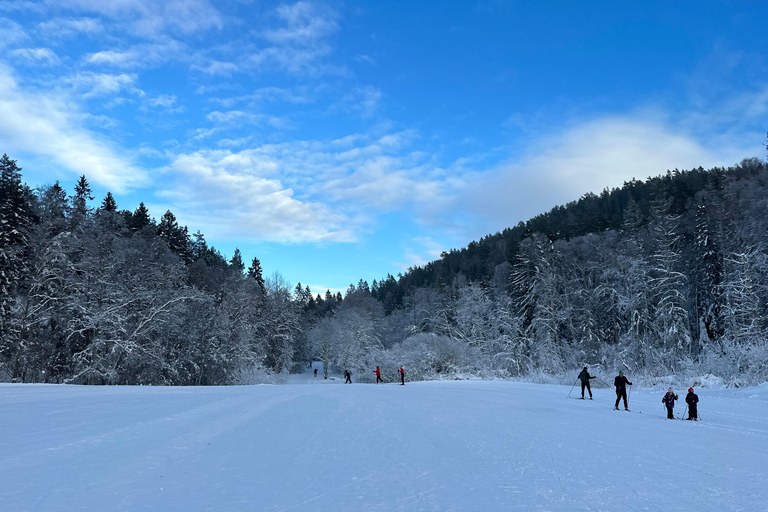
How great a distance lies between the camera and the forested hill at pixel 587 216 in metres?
63.2

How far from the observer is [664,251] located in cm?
4322

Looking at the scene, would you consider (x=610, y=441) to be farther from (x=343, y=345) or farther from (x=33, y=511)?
(x=343, y=345)

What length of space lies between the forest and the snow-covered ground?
15.9 m

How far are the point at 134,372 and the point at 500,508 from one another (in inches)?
1519

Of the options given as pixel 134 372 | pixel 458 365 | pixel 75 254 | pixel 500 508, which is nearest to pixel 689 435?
pixel 500 508

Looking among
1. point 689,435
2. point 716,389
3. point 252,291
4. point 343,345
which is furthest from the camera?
point 343,345

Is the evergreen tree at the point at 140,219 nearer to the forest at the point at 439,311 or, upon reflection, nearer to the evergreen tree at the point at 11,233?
the forest at the point at 439,311

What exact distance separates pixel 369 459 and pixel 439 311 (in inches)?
2346

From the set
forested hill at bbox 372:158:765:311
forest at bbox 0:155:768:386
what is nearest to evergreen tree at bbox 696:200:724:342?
forest at bbox 0:155:768:386

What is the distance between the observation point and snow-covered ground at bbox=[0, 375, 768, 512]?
623 centimetres

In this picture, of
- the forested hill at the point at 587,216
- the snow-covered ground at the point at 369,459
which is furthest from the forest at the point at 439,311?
the snow-covered ground at the point at 369,459

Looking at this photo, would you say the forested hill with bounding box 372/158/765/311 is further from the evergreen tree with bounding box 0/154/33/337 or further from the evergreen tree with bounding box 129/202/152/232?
the evergreen tree with bounding box 0/154/33/337

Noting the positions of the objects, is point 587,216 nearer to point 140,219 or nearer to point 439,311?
point 439,311

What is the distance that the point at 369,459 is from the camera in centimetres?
879
